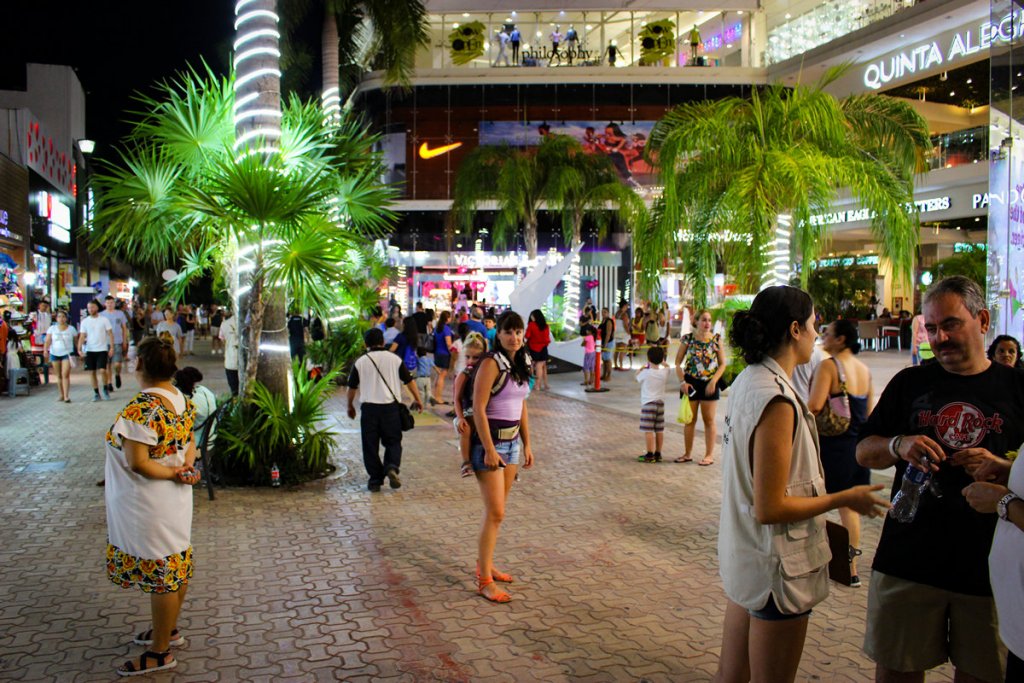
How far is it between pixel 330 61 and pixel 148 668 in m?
15.3

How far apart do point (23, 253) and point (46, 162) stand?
6689 mm

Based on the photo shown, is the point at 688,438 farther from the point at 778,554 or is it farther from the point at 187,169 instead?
the point at 778,554

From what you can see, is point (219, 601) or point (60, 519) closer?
point (219, 601)

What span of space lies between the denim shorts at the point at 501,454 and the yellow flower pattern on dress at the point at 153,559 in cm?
177

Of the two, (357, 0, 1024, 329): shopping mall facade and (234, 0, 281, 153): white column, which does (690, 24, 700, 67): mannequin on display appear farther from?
(234, 0, 281, 153): white column

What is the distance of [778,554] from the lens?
277 cm

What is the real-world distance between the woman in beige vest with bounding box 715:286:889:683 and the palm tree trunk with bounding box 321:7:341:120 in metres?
15.4

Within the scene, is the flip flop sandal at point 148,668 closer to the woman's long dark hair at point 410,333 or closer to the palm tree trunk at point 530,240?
the woman's long dark hair at point 410,333

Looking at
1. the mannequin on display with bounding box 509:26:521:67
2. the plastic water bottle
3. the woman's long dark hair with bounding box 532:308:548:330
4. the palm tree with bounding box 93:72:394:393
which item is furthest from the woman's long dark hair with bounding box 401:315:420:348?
the mannequin on display with bounding box 509:26:521:67

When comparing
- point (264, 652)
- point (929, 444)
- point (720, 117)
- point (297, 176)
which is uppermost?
point (720, 117)

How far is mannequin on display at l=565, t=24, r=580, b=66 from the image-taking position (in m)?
44.5

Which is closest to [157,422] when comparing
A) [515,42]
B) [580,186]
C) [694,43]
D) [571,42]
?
[580,186]

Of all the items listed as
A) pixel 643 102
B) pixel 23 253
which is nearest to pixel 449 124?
pixel 643 102

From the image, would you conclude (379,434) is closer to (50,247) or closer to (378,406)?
(378,406)
